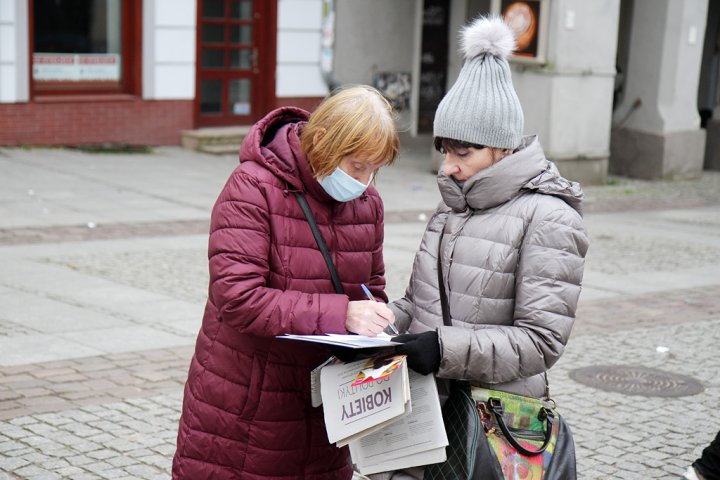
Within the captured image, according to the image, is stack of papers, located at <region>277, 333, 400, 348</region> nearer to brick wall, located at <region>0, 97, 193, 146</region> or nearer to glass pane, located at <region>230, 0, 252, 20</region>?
brick wall, located at <region>0, 97, 193, 146</region>

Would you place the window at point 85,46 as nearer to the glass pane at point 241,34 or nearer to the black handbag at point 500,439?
the glass pane at point 241,34

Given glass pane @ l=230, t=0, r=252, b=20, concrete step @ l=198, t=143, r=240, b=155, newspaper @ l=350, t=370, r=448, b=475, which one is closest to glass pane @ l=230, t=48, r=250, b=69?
glass pane @ l=230, t=0, r=252, b=20

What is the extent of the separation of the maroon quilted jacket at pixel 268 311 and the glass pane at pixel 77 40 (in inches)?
508

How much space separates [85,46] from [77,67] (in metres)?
0.33

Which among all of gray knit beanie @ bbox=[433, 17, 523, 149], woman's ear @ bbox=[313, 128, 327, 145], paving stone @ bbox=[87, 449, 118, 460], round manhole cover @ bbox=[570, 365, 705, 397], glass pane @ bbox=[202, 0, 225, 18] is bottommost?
round manhole cover @ bbox=[570, 365, 705, 397]

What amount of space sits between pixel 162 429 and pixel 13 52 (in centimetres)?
1060

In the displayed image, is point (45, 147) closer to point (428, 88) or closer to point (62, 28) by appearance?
point (62, 28)

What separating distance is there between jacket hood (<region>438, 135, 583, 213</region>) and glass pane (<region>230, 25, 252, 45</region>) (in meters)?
14.4

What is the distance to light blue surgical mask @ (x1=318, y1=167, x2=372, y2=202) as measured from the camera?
3074 mm

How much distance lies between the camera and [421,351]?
2963 mm

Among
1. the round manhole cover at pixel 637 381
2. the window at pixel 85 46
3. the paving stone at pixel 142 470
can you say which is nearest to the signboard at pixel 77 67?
the window at pixel 85 46

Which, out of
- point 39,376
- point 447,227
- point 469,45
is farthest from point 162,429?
point 469,45

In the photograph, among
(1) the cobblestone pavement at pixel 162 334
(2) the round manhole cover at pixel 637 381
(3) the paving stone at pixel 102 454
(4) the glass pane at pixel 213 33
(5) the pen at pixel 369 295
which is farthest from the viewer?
(4) the glass pane at pixel 213 33

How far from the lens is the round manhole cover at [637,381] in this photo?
6496 millimetres
